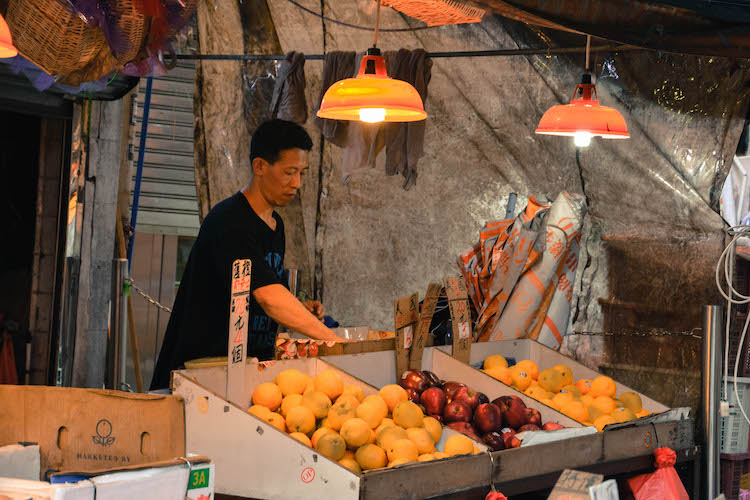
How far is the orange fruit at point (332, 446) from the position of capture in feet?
8.34

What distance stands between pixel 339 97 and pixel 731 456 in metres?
2.48

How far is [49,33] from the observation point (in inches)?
108

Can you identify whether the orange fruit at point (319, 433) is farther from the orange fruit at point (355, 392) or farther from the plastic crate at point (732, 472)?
the plastic crate at point (732, 472)

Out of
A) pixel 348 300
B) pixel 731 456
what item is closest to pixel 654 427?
pixel 731 456

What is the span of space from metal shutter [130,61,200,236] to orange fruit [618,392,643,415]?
5.08 metres

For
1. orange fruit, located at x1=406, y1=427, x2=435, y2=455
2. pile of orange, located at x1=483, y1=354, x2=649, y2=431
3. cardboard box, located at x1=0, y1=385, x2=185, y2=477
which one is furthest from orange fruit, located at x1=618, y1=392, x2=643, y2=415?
cardboard box, located at x1=0, y1=385, x2=185, y2=477

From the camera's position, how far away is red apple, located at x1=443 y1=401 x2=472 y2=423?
9.80 feet

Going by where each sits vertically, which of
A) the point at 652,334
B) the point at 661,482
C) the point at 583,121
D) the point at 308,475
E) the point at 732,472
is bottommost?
the point at 732,472

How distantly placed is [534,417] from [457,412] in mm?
292

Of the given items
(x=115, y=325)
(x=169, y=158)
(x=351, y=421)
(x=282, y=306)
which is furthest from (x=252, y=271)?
(x=169, y=158)

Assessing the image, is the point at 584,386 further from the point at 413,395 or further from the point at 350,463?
the point at 350,463

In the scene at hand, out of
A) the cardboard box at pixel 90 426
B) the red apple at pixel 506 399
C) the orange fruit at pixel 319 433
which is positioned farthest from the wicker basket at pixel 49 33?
the red apple at pixel 506 399

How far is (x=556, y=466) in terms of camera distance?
283cm

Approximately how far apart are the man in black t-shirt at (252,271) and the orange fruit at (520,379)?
30.5 inches
